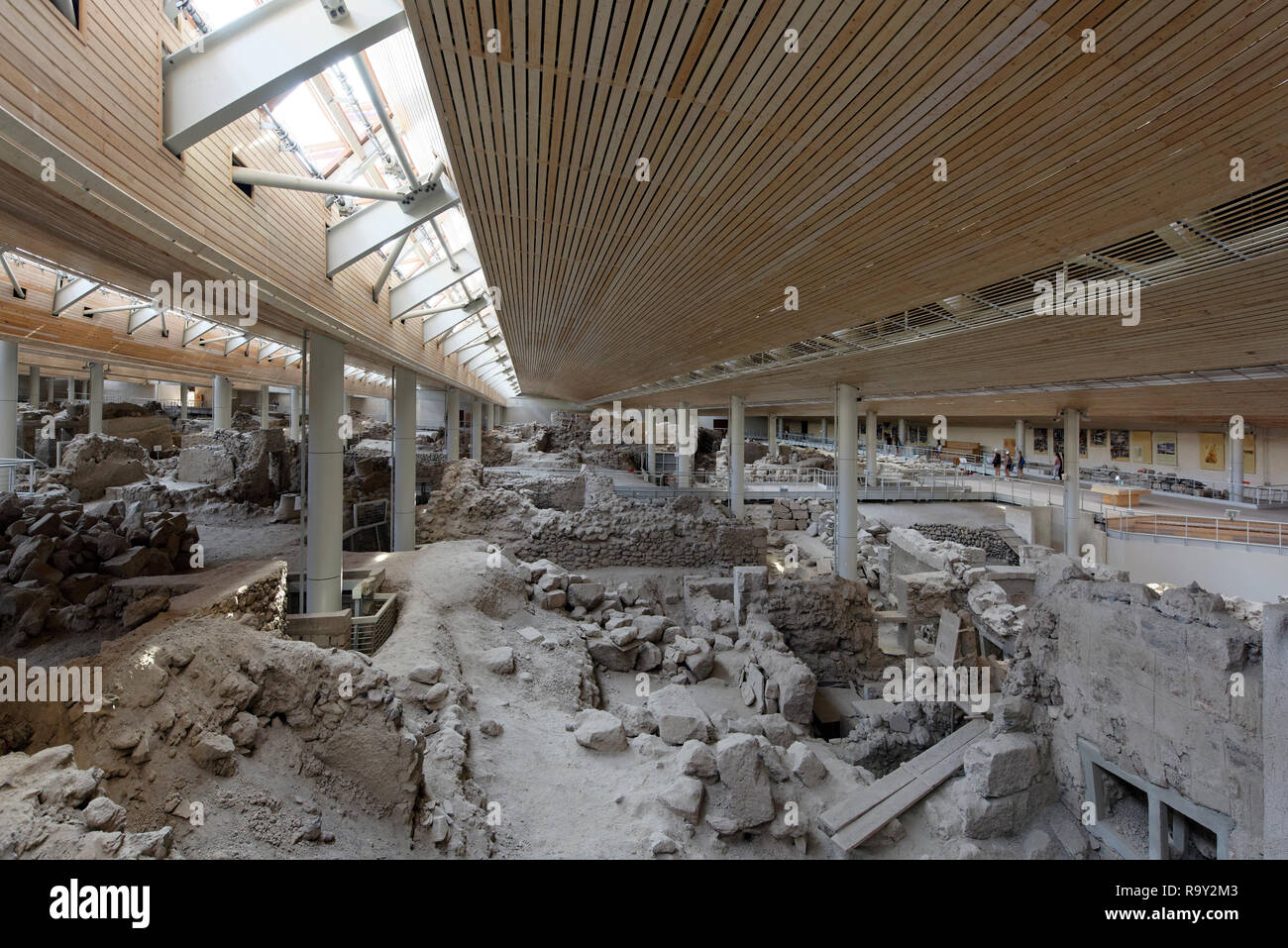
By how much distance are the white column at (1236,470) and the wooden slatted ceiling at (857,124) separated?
2436 centimetres

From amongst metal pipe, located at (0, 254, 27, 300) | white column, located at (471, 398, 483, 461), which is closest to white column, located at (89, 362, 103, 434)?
metal pipe, located at (0, 254, 27, 300)

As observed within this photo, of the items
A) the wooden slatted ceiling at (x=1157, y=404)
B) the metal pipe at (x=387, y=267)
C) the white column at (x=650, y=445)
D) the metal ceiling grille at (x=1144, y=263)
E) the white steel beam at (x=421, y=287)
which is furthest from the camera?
the white column at (x=650, y=445)

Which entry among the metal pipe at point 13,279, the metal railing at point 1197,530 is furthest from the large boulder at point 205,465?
the metal railing at point 1197,530

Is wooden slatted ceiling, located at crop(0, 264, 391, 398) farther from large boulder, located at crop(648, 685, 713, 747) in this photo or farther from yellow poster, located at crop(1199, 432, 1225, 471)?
yellow poster, located at crop(1199, 432, 1225, 471)

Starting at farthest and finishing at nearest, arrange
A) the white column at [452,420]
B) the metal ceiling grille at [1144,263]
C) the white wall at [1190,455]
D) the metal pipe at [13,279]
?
the white column at [452,420], the white wall at [1190,455], the metal pipe at [13,279], the metal ceiling grille at [1144,263]

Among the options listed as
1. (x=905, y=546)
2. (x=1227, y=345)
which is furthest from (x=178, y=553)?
(x=905, y=546)

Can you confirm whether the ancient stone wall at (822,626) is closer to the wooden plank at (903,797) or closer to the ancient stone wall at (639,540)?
the ancient stone wall at (639,540)

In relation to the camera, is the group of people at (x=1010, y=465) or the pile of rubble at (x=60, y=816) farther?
the group of people at (x=1010, y=465)

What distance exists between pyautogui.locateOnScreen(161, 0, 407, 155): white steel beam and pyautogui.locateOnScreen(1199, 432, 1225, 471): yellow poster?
1251 inches

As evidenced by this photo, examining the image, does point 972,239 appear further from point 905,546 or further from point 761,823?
point 905,546

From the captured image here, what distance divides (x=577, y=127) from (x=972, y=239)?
3677mm

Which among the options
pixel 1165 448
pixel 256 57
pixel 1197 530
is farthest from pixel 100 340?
pixel 1165 448

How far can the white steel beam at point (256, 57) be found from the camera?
3.89m

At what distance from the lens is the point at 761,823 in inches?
210
